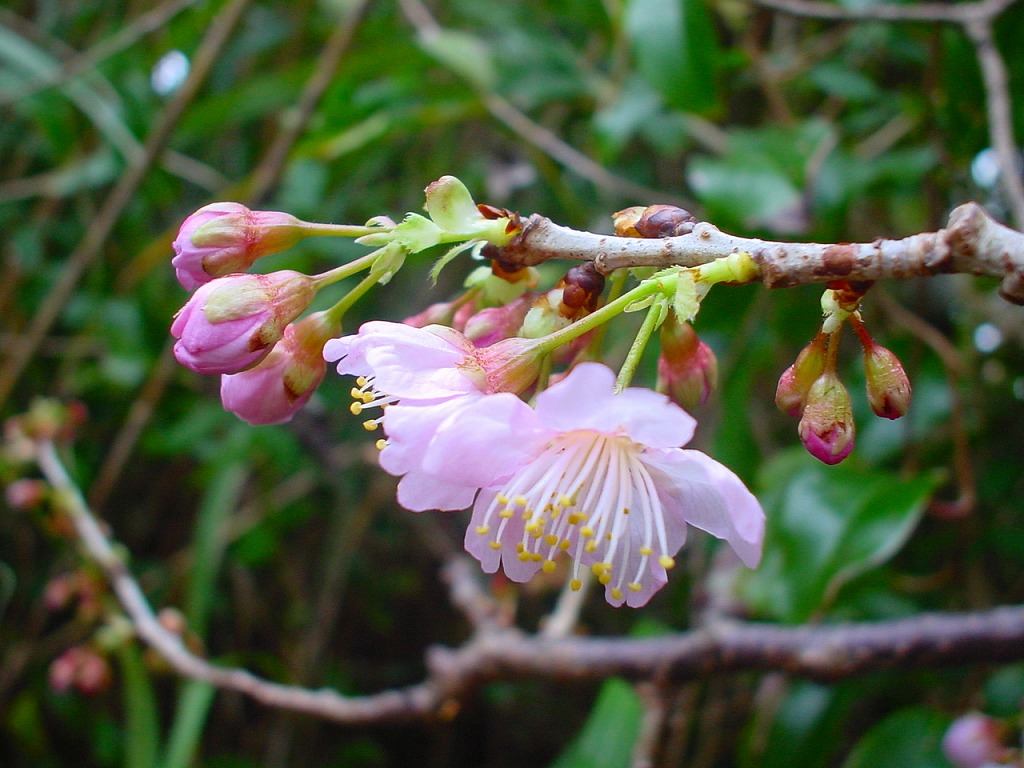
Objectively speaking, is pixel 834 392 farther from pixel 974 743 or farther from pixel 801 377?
pixel 974 743

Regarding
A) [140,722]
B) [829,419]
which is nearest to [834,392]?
[829,419]

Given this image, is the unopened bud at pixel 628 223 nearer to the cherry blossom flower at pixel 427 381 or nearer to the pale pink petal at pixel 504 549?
the cherry blossom flower at pixel 427 381

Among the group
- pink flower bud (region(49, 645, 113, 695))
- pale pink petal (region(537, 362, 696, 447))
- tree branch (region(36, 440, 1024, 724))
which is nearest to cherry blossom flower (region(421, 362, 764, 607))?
pale pink petal (region(537, 362, 696, 447))

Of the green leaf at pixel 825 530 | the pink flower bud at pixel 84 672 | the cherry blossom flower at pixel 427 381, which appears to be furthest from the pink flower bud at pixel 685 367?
the pink flower bud at pixel 84 672

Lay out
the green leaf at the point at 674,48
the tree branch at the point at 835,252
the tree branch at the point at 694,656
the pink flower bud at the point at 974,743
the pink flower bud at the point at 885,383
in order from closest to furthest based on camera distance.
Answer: the tree branch at the point at 835,252
the pink flower bud at the point at 885,383
the tree branch at the point at 694,656
the pink flower bud at the point at 974,743
the green leaf at the point at 674,48

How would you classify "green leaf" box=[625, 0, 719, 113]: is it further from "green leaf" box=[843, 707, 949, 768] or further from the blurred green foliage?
"green leaf" box=[843, 707, 949, 768]

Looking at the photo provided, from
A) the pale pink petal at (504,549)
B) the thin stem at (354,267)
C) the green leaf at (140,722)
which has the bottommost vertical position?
the green leaf at (140,722)

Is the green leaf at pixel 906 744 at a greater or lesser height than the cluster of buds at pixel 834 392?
lesser

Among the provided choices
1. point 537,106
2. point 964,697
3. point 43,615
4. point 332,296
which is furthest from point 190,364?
point 43,615
